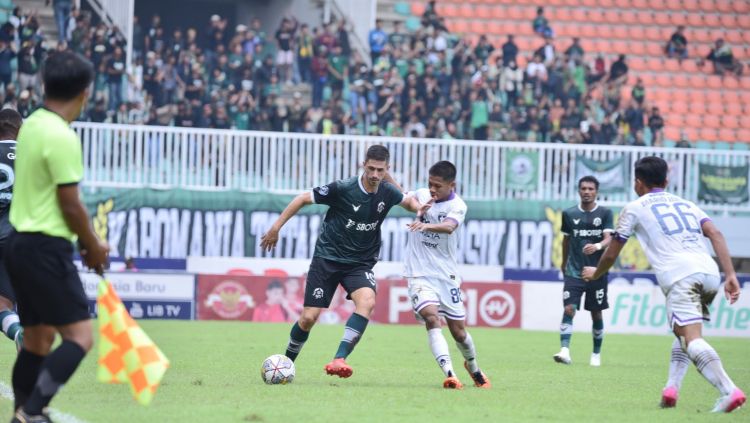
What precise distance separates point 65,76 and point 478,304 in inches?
→ 653

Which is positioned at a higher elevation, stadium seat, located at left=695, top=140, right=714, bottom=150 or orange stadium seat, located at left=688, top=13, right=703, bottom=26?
orange stadium seat, located at left=688, top=13, right=703, bottom=26

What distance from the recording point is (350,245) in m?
11.4

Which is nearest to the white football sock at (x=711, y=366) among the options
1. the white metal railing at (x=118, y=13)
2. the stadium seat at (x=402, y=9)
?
the white metal railing at (x=118, y=13)

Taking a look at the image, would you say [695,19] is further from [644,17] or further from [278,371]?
[278,371]

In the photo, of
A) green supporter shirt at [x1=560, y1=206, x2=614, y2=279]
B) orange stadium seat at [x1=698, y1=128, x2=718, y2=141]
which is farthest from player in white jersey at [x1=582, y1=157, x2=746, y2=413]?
orange stadium seat at [x1=698, y1=128, x2=718, y2=141]

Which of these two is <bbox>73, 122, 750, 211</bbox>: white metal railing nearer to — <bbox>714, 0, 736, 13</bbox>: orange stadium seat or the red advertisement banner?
the red advertisement banner

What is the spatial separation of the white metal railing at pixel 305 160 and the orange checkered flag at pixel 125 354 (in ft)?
57.7

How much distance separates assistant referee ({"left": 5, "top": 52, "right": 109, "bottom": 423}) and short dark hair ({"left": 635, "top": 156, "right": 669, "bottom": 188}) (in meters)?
4.52

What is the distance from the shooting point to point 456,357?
15562mm

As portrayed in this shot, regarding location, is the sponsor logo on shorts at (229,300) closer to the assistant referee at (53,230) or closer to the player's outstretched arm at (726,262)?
the player's outstretched arm at (726,262)

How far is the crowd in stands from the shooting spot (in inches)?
1013

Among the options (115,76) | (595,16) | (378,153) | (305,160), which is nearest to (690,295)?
(378,153)

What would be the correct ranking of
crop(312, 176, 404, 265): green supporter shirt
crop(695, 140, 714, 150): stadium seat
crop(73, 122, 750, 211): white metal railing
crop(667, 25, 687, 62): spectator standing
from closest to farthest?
crop(312, 176, 404, 265): green supporter shirt < crop(73, 122, 750, 211): white metal railing < crop(695, 140, 714, 150): stadium seat < crop(667, 25, 687, 62): spectator standing

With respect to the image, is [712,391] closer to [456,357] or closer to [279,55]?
[456,357]
